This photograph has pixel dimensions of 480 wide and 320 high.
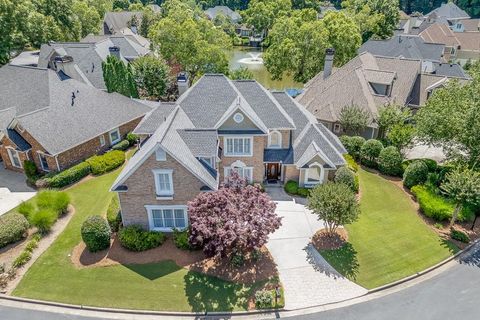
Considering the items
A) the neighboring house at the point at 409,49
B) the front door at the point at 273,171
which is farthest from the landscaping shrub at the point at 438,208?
the neighboring house at the point at 409,49

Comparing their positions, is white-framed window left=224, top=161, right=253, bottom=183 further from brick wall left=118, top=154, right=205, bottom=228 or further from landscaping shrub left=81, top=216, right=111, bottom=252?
landscaping shrub left=81, top=216, right=111, bottom=252

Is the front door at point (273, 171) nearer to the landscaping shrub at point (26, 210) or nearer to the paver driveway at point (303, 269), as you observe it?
the paver driveway at point (303, 269)

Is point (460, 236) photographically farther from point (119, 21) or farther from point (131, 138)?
point (119, 21)

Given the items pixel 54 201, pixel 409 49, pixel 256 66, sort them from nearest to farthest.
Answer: pixel 54 201
pixel 409 49
pixel 256 66

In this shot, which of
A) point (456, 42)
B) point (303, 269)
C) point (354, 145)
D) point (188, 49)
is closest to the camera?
point (303, 269)

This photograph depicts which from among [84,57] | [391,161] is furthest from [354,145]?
[84,57]

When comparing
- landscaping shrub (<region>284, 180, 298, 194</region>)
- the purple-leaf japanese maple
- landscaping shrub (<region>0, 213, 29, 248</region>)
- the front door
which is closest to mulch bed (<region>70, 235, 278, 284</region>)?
the purple-leaf japanese maple
